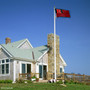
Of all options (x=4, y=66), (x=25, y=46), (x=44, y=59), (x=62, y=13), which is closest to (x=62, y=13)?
(x=62, y=13)

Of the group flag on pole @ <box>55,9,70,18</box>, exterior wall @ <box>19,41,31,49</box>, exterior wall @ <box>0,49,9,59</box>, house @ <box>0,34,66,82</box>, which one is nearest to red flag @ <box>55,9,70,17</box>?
flag on pole @ <box>55,9,70,18</box>

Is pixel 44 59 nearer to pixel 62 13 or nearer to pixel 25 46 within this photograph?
pixel 25 46

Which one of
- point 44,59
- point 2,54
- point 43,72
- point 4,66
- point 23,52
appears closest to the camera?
point 4,66

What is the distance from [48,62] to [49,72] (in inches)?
61.8

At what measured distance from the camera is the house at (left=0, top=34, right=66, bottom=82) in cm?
2464

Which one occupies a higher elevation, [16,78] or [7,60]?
[7,60]

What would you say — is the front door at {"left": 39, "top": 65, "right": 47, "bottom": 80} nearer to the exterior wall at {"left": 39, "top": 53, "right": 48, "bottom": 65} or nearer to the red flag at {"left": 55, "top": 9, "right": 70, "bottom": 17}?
the exterior wall at {"left": 39, "top": 53, "right": 48, "bottom": 65}

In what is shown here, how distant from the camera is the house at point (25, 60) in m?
24.6

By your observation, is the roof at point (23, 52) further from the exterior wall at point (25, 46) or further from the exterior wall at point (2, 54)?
the exterior wall at point (25, 46)

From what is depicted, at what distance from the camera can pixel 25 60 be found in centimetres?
2583

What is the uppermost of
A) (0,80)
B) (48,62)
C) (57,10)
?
(57,10)

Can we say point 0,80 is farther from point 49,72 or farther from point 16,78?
point 49,72

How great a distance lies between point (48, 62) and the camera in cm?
2922

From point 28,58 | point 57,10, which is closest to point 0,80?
point 28,58
